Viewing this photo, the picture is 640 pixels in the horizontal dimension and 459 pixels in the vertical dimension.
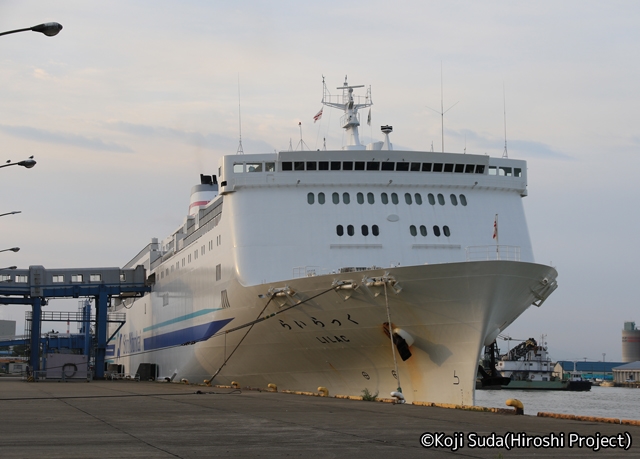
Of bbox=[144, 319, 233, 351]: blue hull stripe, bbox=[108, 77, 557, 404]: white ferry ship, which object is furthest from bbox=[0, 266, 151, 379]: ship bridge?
bbox=[108, 77, 557, 404]: white ferry ship

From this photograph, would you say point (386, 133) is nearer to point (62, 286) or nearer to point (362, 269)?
point (362, 269)

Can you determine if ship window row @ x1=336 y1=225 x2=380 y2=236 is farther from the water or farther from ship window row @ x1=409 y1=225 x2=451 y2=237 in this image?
the water

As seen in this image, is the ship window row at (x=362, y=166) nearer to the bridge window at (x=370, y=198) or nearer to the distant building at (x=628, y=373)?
the bridge window at (x=370, y=198)

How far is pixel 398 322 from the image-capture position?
21.2 metres

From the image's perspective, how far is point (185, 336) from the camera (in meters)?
34.8

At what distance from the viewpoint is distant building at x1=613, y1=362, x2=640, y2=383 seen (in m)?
115

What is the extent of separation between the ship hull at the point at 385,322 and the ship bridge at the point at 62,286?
2354cm

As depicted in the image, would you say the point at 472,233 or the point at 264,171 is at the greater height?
the point at 264,171

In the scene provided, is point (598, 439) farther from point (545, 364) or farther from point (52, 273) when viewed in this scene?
point (545, 364)

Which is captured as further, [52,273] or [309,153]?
[52,273]

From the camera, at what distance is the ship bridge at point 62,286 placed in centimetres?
4716

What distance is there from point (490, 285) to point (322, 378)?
626 centimetres

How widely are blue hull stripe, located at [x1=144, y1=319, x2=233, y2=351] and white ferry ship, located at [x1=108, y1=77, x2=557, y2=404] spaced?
0.55ft

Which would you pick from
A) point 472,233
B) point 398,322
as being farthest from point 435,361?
point 472,233
